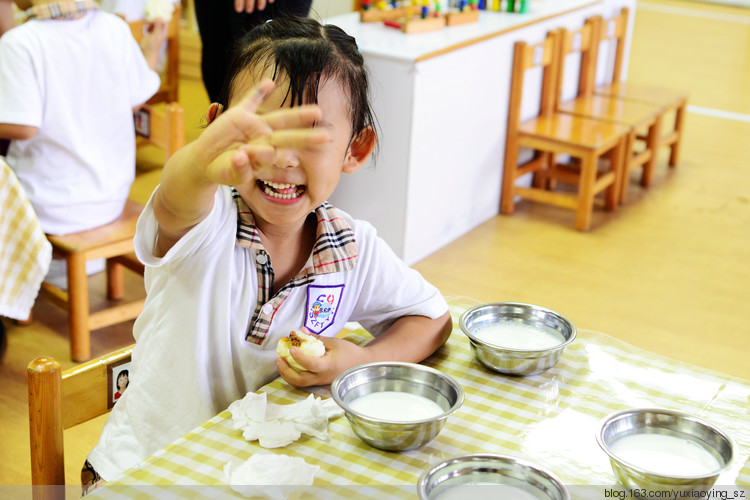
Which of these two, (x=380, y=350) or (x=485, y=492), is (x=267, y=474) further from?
(x=380, y=350)

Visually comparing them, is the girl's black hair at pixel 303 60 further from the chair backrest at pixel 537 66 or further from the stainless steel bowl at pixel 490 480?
the chair backrest at pixel 537 66

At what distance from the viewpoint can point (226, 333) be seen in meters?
1.17

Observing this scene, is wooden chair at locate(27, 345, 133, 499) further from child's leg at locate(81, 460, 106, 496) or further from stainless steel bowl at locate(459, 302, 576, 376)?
stainless steel bowl at locate(459, 302, 576, 376)

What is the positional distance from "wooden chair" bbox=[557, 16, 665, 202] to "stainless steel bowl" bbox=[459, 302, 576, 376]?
8.01 ft

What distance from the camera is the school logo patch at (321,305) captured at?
1.22 meters

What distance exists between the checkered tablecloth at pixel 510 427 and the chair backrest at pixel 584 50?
2.56m

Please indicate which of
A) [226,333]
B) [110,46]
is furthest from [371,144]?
[110,46]

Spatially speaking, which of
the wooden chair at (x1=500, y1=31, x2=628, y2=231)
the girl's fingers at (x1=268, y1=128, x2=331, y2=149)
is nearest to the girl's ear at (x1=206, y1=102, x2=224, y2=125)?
the girl's fingers at (x1=268, y1=128, x2=331, y2=149)

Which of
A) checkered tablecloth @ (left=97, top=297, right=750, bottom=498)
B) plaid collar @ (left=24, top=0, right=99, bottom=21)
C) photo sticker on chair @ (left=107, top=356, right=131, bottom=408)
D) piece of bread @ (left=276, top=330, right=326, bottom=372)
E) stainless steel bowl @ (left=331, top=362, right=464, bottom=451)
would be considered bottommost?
photo sticker on chair @ (left=107, top=356, right=131, bottom=408)

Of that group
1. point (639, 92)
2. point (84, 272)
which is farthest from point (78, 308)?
point (639, 92)

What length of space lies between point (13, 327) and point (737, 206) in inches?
113

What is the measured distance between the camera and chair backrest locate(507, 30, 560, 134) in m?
3.39

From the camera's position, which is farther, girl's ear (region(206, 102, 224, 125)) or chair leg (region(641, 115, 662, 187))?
chair leg (region(641, 115, 662, 187))

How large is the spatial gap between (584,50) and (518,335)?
2.92 m
